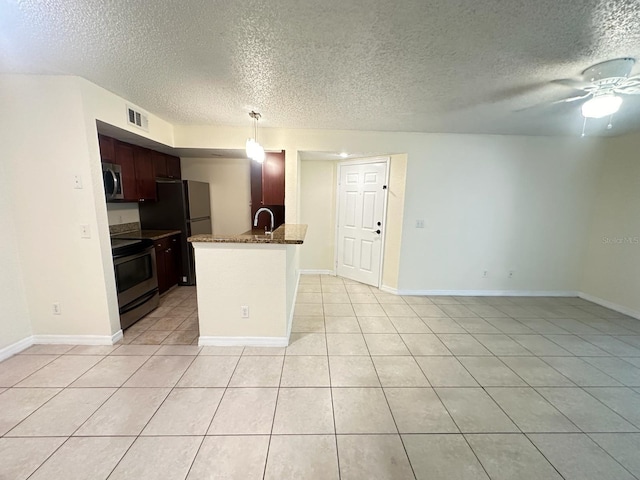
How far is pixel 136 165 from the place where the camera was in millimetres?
3166

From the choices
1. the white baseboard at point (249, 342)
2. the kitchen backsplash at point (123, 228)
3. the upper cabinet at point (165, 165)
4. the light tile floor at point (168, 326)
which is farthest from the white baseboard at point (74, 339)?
the upper cabinet at point (165, 165)

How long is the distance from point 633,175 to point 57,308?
6.82 m

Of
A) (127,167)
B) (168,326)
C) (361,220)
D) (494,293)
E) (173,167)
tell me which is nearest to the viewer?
(168,326)

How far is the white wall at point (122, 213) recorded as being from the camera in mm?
3291

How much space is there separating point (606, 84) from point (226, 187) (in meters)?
4.70

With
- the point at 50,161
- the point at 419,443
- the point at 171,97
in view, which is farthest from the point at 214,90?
the point at 419,443

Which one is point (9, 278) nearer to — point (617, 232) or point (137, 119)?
point (137, 119)

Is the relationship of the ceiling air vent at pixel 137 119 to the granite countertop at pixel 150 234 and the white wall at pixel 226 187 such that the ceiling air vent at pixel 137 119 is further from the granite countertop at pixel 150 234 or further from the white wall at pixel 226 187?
the white wall at pixel 226 187

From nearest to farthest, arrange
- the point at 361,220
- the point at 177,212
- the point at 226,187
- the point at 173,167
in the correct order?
1. the point at 177,212
2. the point at 173,167
3. the point at 361,220
4. the point at 226,187

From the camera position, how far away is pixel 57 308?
2291mm

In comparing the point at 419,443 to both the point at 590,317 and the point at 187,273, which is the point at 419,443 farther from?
the point at 187,273

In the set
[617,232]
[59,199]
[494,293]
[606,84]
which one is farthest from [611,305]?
[59,199]

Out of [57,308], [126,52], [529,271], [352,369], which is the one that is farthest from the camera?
[529,271]

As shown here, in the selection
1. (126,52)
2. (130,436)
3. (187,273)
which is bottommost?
(130,436)
